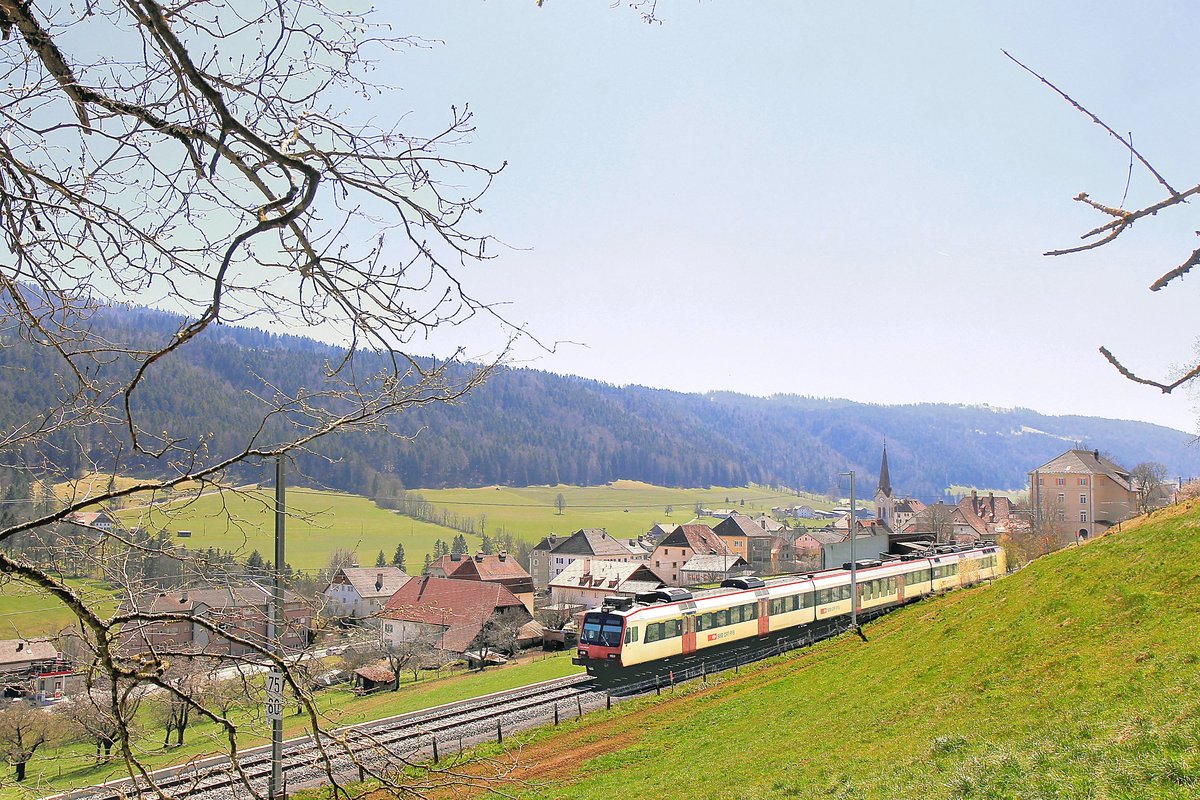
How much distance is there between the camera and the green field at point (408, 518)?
2.81 meters

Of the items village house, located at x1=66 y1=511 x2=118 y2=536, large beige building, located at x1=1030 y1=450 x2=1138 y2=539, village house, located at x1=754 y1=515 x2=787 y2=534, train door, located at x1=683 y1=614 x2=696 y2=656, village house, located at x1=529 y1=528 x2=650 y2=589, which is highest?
village house, located at x1=66 y1=511 x2=118 y2=536

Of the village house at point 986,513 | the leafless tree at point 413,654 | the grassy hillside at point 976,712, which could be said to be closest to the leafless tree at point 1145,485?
the village house at point 986,513

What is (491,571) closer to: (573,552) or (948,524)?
(573,552)

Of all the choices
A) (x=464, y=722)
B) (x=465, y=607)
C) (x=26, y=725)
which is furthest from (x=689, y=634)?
(x=465, y=607)

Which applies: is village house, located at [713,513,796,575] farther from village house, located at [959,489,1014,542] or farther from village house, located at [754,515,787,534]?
village house, located at [959,489,1014,542]

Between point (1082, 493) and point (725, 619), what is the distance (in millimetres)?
49357

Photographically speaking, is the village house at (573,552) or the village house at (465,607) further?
the village house at (573,552)

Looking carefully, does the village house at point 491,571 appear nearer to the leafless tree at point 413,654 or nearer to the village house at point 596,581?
the village house at point 596,581

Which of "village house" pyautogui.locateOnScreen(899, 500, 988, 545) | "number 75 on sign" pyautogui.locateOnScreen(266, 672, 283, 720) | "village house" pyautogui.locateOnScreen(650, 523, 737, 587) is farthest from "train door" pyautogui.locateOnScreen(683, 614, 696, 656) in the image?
"village house" pyautogui.locateOnScreen(650, 523, 737, 587)

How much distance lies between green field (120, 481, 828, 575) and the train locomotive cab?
741 centimetres

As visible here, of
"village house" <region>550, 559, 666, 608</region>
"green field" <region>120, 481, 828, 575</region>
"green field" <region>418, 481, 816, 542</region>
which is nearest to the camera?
"green field" <region>120, 481, 828, 575</region>

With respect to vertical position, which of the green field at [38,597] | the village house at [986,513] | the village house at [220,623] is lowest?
the village house at [986,513]

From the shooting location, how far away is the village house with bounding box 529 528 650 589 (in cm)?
8044

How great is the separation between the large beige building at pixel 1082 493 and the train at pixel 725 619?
34.7 metres
